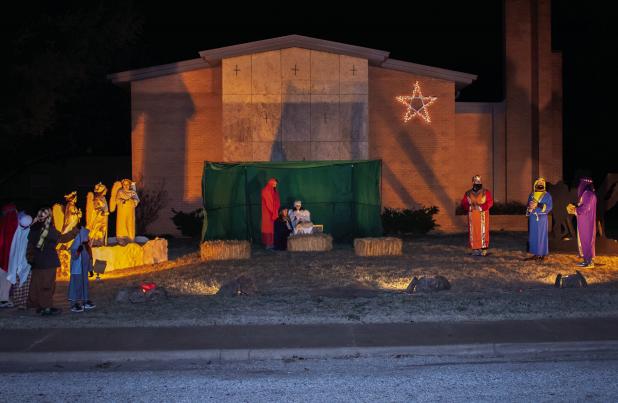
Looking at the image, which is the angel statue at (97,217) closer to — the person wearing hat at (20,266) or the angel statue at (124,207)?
the angel statue at (124,207)

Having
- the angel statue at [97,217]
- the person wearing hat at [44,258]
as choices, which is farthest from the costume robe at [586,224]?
the person wearing hat at [44,258]

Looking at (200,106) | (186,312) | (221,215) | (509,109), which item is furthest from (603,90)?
(186,312)

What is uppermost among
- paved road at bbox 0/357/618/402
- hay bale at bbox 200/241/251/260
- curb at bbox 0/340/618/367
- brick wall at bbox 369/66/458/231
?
brick wall at bbox 369/66/458/231

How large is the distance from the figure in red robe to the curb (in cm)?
1006

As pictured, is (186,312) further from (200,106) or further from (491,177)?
(491,177)

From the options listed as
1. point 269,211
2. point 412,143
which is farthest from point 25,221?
point 412,143

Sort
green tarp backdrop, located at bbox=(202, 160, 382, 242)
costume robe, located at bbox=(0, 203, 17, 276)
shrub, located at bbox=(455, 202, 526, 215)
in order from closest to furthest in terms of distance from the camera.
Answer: costume robe, located at bbox=(0, 203, 17, 276)
green tarp backdrop, located at bbox=(202, 160, 382, 242)
shrub, located at bbox=(455, 202, 526, 215)

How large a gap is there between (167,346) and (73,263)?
2802mm

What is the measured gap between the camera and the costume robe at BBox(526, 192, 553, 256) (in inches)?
611

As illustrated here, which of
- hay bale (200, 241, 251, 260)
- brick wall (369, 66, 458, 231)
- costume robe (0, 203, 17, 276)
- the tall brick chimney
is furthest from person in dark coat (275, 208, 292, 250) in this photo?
the tall brick chimney

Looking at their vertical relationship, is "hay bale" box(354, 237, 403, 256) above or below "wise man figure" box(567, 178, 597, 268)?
below

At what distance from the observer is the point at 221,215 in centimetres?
1845

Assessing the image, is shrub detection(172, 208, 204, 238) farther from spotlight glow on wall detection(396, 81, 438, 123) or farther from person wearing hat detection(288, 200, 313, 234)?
spotlight glow on wall detection(396, 81, 438, 123)

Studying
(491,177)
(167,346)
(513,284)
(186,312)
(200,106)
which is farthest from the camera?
(491,177)
